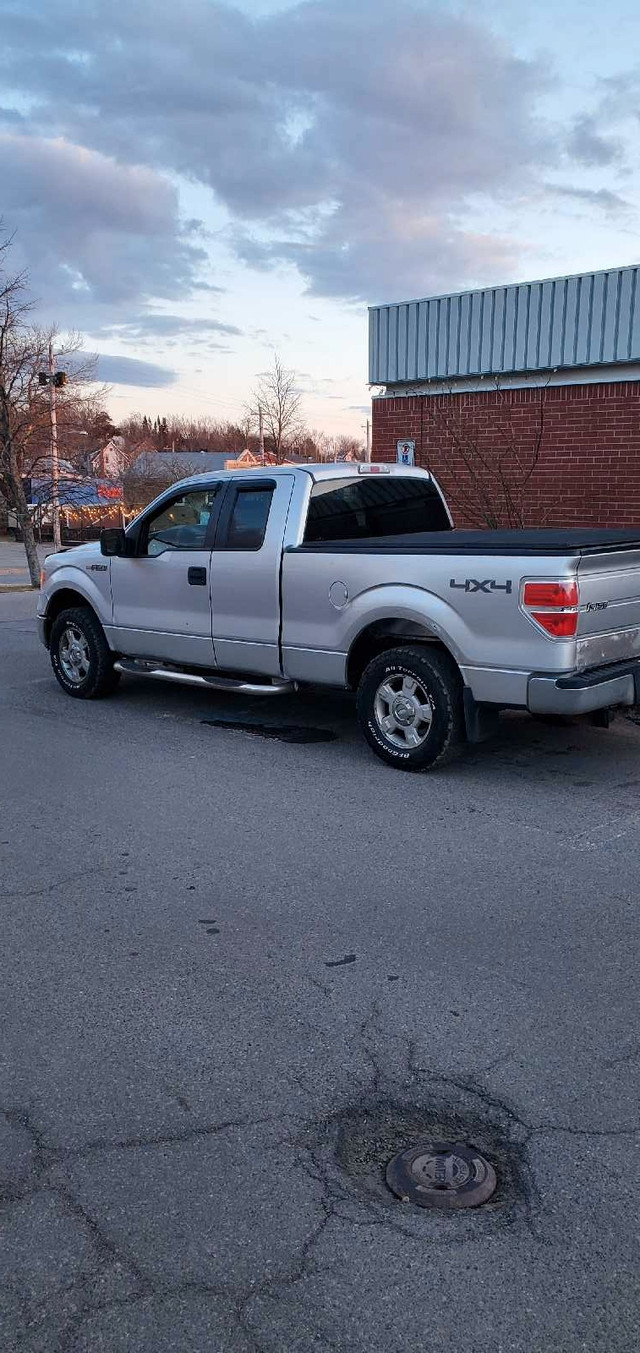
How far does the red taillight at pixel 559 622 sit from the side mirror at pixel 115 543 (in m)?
4.00

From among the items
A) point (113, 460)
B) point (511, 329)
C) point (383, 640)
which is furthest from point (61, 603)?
point (113, 460)

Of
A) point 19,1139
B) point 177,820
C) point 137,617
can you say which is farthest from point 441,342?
point 19,1139

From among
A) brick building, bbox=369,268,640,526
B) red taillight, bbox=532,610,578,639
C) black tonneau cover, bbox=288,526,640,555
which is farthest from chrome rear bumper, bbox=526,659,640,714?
brick building, bbox=369,268,640,526

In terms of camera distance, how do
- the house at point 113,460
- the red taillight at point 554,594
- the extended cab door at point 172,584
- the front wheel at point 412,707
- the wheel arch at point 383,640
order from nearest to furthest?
the red taillight at point 554,594
the front wheel at point 412,707
the wheel arch at point 383,640
the extended cab door at point 172,584
the house at point 113,460

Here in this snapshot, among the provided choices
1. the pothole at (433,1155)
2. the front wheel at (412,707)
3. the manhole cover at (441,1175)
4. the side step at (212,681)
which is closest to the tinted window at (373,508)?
the side step at (212,681)

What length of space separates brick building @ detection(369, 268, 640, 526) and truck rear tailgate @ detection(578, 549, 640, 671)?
5008mm

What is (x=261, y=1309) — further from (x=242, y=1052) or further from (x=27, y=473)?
(x=27, y=473)

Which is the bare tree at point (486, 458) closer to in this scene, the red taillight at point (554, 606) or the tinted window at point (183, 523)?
the tinted window at point (183, 523)

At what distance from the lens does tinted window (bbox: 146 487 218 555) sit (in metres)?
8.23

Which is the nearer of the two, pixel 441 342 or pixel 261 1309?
pixel 261 1309

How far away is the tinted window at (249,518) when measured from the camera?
7.74m

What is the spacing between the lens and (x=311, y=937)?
4352mm

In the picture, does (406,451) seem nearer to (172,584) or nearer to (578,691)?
(172,584)

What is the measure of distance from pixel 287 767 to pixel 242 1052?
369 centimetres
